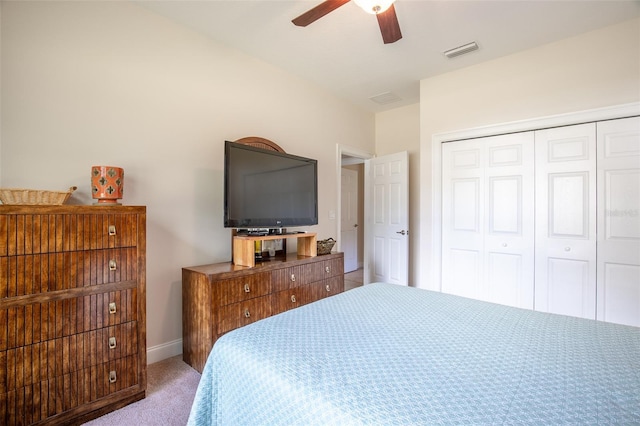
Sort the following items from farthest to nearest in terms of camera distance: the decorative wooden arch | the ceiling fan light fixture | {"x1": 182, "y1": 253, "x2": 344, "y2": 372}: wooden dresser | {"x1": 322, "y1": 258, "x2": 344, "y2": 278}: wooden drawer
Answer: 1. {"x1": 322, "y1": 258, "x2": 344, "y2": 278}: wooden drawer
2. the decorative wooden arch
3. {"x1": 182, "y1": 253, "x2": 344, "y2": 372}: wooden dresser
4. the ceiling fan light fixture

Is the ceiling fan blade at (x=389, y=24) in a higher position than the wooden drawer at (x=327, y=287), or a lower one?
higher

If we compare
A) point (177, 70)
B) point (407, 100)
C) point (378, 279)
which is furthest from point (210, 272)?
→ point (407, 100)

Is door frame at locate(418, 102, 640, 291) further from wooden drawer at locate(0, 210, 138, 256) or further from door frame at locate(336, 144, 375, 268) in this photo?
wooden drawer at locate(0, 210, 138, 256)

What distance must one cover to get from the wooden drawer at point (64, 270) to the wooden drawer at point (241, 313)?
25.0 inches

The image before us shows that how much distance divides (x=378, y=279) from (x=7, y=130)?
4.00 m

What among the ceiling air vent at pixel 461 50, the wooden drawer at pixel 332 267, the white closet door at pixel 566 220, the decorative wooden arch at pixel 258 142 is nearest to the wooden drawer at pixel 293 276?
the wooden drawer at pixel 332 267

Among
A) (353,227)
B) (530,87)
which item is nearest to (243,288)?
(530,87)

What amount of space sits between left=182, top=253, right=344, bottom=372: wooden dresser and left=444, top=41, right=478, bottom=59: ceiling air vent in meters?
2.50

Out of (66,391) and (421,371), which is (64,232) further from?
(421,371)

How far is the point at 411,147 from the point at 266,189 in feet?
8.30

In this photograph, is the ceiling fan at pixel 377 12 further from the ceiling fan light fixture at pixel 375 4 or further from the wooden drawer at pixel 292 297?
the wooden drawer at pixel 292 297

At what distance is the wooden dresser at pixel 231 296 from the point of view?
6.56 ft

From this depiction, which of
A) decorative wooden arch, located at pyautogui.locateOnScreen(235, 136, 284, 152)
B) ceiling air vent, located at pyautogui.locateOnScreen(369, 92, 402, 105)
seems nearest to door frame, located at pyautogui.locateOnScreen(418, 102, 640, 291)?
ceiling air vent, located at pyautogui.locateOnScreen(369, 92, 402, 105)

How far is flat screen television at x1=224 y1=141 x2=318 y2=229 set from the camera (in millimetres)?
2285
